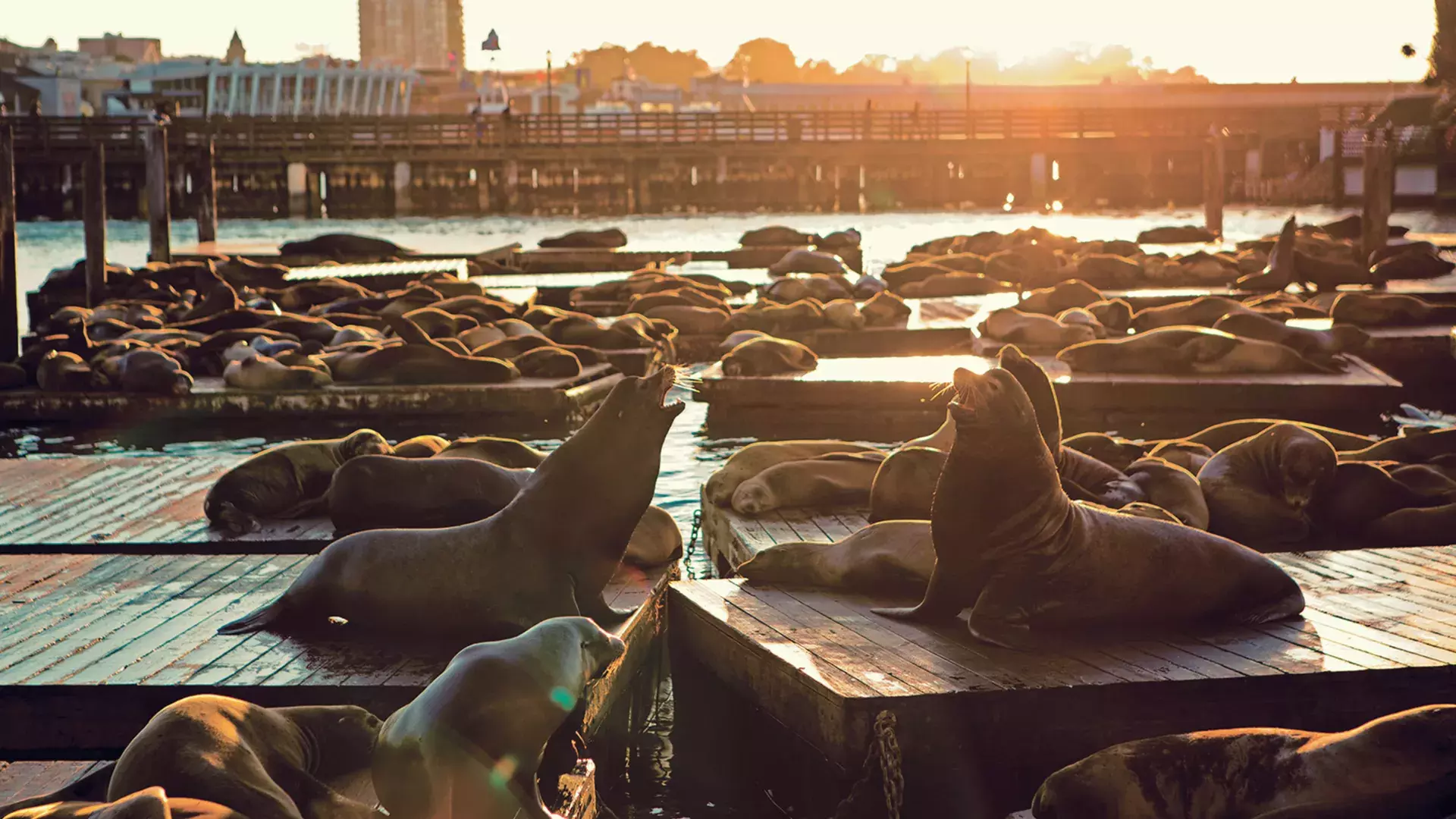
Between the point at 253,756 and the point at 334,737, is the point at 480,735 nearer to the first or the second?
the point at 253,756

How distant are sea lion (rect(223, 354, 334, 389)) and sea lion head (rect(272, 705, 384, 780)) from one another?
8849 millimetres

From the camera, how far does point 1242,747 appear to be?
12.1ft

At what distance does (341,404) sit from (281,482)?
5157 millimetres

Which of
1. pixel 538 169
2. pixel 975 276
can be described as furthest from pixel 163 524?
pixel 538 169

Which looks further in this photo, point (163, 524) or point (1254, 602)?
point (163, 524)

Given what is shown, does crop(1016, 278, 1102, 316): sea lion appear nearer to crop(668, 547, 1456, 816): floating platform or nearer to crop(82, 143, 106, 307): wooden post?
crop(668, 547, 1456, 816): floating platform

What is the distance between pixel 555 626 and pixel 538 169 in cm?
5284

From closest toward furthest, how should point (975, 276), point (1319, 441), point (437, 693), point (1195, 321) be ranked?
point (437, 693) → point (1319, 441) → point (1195, 321) → point (975, 276)

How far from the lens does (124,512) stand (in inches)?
304

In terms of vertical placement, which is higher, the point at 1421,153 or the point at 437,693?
the point at 1421,153

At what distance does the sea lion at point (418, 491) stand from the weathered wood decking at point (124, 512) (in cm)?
36

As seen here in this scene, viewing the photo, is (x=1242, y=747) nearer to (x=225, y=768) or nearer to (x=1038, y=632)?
(x=1038, y=632)

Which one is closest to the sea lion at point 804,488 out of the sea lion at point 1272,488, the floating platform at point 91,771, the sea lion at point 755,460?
the sea lion at point 755,460

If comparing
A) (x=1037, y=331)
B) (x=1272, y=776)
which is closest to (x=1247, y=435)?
(x=1037, y=331)
